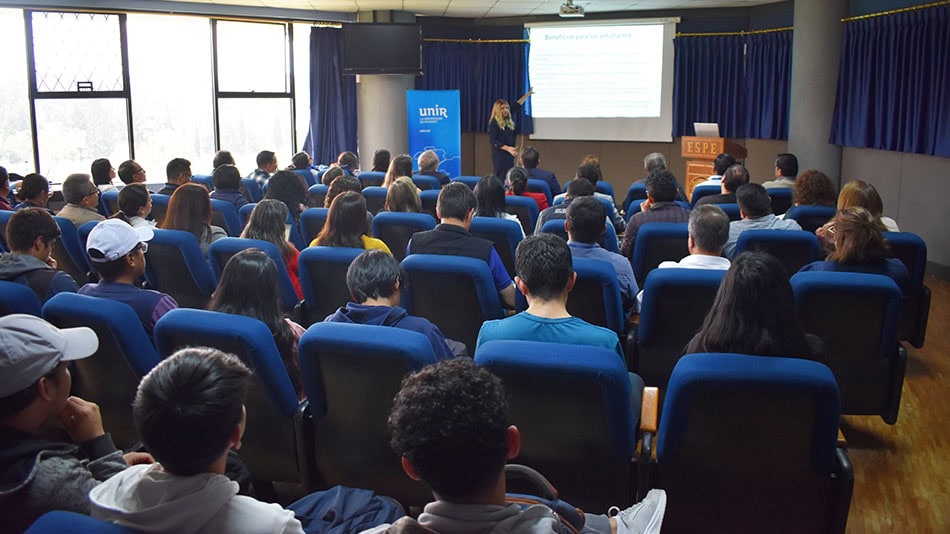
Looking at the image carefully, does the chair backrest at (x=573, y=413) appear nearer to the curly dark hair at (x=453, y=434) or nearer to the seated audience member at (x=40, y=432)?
the curly dark hair at (x=453, y=434)

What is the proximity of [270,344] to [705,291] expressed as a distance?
5.48 feet

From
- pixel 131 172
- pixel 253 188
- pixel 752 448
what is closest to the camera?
pixel 752 448

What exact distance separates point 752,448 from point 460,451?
1180 millimetres

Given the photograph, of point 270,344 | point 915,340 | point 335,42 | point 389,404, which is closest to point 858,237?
point 915,340

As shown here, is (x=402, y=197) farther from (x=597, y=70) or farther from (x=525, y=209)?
(x=597, y=70)

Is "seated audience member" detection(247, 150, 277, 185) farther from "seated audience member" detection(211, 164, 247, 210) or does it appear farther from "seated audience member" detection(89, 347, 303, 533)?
"seated audience member" detection(89, 347, 303, 533)

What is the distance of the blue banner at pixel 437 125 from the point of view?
11656mm

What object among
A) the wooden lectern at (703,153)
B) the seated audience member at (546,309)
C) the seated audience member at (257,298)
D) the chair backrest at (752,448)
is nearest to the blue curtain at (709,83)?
the wooden lectern at (703,153)

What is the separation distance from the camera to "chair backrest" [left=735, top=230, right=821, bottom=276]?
402 centimetres

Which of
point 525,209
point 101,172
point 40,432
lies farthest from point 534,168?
point 40,432

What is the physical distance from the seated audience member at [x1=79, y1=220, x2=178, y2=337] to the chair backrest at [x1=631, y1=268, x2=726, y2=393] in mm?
1920

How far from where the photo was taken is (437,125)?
11750 millimetres

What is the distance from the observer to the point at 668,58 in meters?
11.4

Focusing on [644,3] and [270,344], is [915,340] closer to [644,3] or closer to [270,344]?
[270,344]
